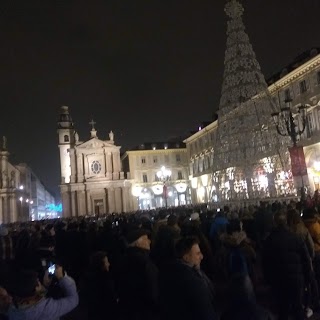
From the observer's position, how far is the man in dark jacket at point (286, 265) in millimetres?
6348

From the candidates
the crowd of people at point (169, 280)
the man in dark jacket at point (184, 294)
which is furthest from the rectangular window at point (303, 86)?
the man in dark jacket at point (184, 294)

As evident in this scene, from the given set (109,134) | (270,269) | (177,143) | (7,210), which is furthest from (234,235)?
(177,143)

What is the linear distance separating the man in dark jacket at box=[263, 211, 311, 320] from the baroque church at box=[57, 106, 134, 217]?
6632cm

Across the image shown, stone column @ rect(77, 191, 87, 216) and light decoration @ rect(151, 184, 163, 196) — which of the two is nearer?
stone column @ rect(77, 191, 87, 216)

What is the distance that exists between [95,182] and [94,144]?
278 inches

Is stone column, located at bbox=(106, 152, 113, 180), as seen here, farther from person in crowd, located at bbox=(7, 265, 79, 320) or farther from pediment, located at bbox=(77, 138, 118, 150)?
person in crowd, located at bbox=(7, 265, 79, 320)

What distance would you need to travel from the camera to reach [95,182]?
7362 cm

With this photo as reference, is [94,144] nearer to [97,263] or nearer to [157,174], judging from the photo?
[157,174]

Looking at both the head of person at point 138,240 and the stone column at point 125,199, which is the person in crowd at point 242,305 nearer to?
the head of person at point 138,240

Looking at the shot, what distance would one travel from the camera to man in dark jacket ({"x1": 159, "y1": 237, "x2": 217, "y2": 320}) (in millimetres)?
3568

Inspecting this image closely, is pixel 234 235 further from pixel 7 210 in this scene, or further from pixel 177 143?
pixel 177 143

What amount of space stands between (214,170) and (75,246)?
13.5m

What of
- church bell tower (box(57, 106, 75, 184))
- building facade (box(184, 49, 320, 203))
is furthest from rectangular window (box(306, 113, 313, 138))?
church bell tower (box(57, 106, 75, 184))

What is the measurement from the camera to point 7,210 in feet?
214
